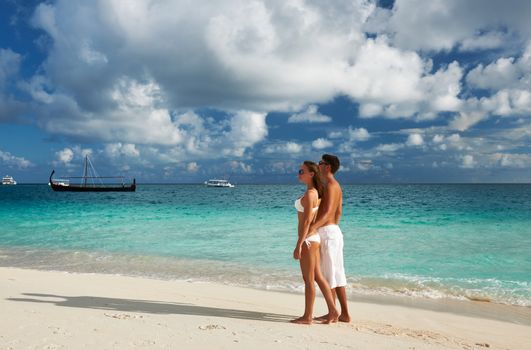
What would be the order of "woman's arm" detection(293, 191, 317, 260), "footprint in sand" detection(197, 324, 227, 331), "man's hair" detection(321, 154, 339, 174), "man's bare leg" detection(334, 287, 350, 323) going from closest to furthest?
"footprint in sand" detection(197, 324, 227, 331) → "woman's arm" detection(293, 191, 317, 260) → "man's hair" detection(321, 154, 339, 174) → "man's bare leg" detection(334, 287, 350, 323)

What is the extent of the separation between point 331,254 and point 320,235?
305mm

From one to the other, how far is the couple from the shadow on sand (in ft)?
2.67

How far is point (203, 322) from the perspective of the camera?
5441 mm

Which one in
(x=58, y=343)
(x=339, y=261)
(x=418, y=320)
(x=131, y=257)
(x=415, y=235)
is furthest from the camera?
(x=415, y=235)

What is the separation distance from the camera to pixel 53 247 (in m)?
15.4

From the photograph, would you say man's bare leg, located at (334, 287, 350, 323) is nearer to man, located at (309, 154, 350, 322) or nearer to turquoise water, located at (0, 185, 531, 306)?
man, located at (309, 154, 350, 322)

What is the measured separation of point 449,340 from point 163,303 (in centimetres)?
450

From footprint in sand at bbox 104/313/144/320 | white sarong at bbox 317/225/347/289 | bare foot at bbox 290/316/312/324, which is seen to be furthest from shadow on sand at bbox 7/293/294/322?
white sarong at bbox 317/225/347/289

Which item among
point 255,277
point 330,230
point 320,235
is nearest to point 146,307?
point 320,235

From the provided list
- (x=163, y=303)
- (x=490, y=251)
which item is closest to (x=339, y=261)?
(x=163, y=303)

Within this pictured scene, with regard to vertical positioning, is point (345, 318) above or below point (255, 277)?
above

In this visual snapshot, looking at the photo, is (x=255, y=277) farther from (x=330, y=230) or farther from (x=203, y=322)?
(x=330, y=230)

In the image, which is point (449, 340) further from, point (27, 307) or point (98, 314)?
point (27, 307)

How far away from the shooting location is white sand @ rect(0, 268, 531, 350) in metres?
4.58
